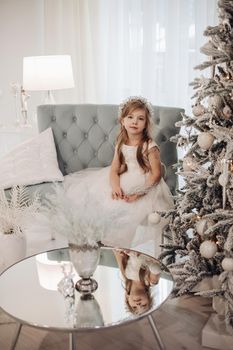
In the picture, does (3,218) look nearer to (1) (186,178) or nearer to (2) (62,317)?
(2) (62,317)

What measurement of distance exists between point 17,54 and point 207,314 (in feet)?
10.9

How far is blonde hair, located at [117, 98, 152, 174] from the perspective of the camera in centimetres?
262

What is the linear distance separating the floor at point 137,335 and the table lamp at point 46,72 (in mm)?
1877

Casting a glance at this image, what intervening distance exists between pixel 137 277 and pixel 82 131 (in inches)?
61.4

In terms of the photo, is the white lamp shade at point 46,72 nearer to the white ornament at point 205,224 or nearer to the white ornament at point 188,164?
the white ornament at point 188,164

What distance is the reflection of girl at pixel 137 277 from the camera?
171 centimetres

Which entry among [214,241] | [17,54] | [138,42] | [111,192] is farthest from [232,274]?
[17,54]

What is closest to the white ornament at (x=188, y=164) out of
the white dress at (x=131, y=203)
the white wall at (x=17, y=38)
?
the white dress at (x=131, y=203)

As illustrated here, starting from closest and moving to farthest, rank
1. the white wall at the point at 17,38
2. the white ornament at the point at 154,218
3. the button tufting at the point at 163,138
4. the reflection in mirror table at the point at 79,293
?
the reflection in mirror table at the point at 79,293, the white ornament at the point at 154,218, the button tufting at the point at 163,138, the white wall at the point at 17,38

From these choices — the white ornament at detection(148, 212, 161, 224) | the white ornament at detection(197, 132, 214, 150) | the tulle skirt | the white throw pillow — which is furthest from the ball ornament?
the white throw pillow

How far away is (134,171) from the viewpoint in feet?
8.85

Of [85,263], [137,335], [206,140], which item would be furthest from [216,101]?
[137,335]

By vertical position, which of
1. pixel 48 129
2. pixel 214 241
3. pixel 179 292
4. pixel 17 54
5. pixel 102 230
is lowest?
pixel 179 292

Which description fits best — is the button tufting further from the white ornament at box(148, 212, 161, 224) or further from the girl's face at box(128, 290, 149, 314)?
the girl's face at box(128, 290, 149, 314)
